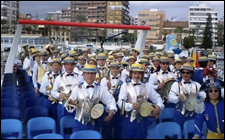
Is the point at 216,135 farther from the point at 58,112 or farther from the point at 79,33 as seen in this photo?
the point at 79,33

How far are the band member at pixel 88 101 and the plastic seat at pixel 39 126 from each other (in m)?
0.35

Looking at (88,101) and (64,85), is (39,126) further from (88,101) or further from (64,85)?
(64,85)

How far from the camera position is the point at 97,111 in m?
4.71

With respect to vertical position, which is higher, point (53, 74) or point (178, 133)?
point (53, 74)

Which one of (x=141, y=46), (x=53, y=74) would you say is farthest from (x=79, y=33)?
(x=53, y=74)

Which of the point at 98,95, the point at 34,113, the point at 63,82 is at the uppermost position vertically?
the point at 63,82

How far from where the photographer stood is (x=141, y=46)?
11445mm

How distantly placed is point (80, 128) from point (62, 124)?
39cm

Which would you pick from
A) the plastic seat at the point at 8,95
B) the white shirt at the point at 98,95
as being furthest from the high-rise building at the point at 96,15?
the white shirt at the point at 98,95

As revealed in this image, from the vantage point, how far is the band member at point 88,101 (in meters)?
4.74

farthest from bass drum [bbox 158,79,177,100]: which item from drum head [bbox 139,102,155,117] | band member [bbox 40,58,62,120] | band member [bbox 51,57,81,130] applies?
band member [bbox 40,58,62,120]

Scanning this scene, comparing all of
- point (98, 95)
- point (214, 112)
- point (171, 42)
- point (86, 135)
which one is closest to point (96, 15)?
point (171, 42)

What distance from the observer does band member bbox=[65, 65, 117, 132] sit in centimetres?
474

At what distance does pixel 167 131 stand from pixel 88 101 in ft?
3.91
